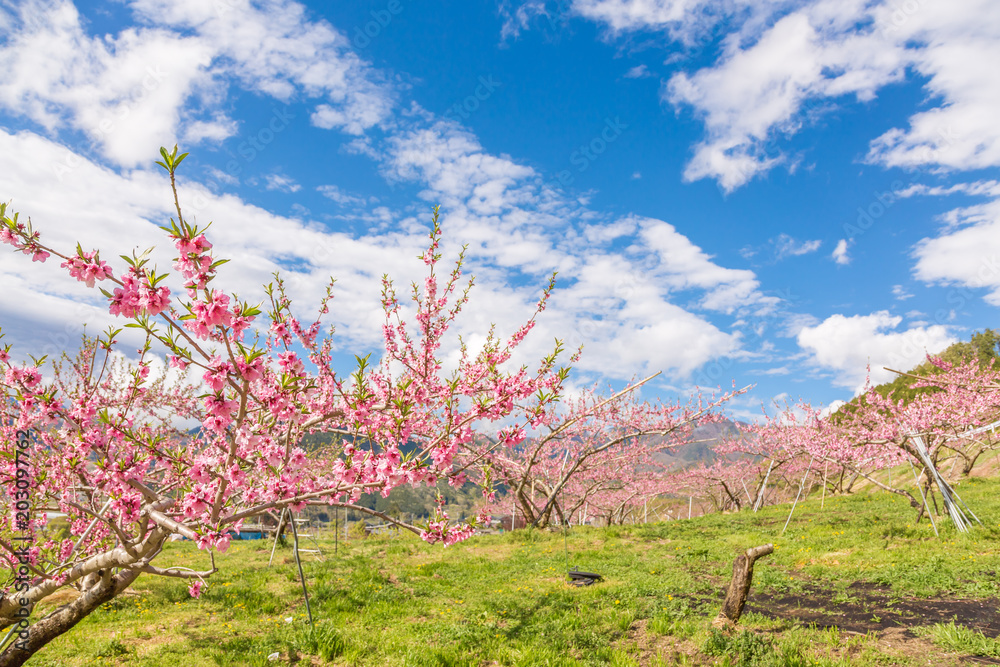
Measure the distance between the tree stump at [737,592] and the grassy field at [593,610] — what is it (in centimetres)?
24

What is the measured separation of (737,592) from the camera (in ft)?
21.5

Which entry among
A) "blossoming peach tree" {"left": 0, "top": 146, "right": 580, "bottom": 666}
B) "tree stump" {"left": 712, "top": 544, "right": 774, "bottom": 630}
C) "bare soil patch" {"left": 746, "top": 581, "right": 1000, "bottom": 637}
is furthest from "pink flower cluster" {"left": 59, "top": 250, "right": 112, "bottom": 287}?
"bare soil patch" {"left": 746, "top": 581, "right": 1000, "bottom": 637}

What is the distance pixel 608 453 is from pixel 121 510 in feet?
62.4

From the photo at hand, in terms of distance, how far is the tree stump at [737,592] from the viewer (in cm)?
647

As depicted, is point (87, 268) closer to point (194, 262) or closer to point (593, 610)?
point (194, 262)

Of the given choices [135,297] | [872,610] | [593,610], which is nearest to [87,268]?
[135,297]

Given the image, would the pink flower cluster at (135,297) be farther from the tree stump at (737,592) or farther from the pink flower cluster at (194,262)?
the tree stump at (737,592)

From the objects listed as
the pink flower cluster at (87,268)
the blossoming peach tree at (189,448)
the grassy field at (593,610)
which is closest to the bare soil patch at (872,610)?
the grassy field at (593,610)

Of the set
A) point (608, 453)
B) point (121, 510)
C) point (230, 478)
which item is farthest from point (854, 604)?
point (608, 453)

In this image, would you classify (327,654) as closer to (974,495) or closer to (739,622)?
(739,622)

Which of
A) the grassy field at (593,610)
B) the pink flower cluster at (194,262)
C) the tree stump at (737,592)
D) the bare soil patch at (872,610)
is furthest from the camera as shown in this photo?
the tree stump at (737,592)

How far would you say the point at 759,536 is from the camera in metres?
13.4

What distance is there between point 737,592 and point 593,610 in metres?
2.28

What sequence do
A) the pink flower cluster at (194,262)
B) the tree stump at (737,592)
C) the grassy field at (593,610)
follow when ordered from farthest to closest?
1. the tree stump at (737,592)
2. the grassy field at (593,610)
3. the pink flower cluster at (194,262)
